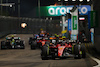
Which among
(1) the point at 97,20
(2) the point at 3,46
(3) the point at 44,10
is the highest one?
(3) the point at 44,10

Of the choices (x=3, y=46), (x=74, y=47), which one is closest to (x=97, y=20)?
(x=74, y=47)

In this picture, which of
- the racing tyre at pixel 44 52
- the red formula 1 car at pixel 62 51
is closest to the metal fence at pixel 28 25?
the red formula 1 car at pixel 62 51

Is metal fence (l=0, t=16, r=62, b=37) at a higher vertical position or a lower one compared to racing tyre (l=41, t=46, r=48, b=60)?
higher

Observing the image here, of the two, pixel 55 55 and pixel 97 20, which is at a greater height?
pixel 97 20

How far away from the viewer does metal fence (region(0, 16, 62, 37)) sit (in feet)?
148

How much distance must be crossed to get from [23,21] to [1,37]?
11.0m

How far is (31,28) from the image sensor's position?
5141cm

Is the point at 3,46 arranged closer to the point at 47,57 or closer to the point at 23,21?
the point at 47,57

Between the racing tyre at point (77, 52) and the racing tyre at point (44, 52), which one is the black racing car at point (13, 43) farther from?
the racing tyre at point (77, 52)

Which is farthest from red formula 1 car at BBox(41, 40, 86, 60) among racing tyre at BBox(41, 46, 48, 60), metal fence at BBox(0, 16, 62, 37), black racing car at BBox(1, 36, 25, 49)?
metal fence at BBox(0, 16, 62, 37)

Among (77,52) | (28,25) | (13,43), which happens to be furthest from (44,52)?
(28,25)

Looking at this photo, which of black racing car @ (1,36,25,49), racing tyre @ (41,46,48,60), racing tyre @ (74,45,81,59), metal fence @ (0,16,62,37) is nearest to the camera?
racing tyre @ (41,46,48,60)

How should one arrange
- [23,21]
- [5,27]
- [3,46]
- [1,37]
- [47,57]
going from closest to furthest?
[47,57], [3,46], [1,37], [5,27], [23,21]

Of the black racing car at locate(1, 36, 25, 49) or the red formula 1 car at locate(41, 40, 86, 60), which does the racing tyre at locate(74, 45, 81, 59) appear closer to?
the red formula 1 car at locate(41, 40, 86, 60)
